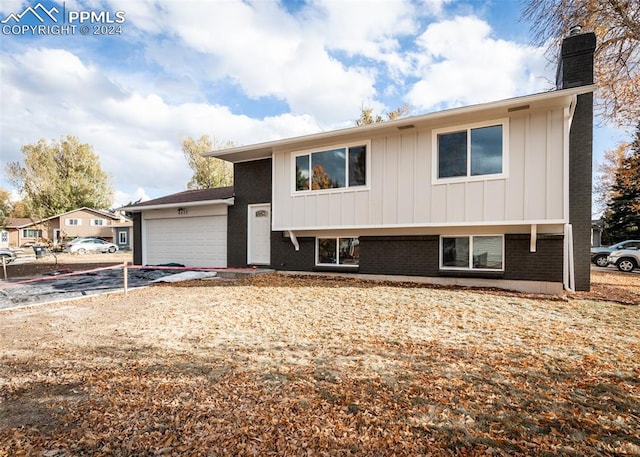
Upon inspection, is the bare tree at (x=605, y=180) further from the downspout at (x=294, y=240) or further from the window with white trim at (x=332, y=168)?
the downspout at (x=294, y=240)

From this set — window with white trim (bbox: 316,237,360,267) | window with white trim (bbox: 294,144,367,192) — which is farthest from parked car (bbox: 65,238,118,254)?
window with white trim (bbox: 316,237,360,267)

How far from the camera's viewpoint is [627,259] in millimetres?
15102

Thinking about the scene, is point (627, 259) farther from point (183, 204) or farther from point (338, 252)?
point (183, 204)

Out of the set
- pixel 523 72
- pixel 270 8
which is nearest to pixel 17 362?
pixel 270 8

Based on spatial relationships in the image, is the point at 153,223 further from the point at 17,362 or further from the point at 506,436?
the point at 506,436

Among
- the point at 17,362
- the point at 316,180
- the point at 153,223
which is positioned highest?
the point at 316,180

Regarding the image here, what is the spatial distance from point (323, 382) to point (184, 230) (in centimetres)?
1257

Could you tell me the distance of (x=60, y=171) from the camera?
34.6m

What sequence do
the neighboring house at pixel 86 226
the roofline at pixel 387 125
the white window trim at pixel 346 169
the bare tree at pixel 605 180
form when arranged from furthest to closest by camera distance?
the neighboring house at pixel 86 226 < the bare tree at pixel 605 180 < the white window trim at pixel 346 169 < the roofline at pixel 387 125

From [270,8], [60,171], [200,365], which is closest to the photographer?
[200,365]

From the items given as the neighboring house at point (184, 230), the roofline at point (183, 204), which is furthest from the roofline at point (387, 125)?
the neighboring house at point (184, 230)

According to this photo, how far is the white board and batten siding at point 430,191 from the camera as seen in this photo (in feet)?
24.4

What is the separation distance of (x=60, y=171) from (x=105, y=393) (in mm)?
41281
